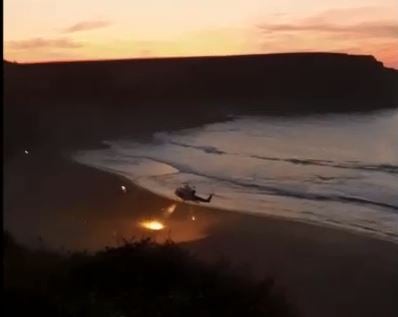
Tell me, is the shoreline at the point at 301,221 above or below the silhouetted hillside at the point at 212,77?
below

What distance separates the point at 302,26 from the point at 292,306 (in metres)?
0.43

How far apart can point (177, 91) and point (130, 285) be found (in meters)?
0.31

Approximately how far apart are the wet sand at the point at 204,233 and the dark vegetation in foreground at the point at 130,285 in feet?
0.06

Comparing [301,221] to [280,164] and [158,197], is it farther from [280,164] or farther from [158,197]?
[158,197]

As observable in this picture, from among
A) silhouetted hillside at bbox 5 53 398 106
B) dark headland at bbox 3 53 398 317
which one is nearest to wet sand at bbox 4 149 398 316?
dark headland at bbox 3 53 398 317

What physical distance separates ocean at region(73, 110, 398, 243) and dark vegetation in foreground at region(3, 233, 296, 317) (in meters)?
0.10

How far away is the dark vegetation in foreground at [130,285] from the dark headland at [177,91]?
19 cm

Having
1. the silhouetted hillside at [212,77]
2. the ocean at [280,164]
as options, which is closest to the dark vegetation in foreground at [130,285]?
the ocean at [280,164]

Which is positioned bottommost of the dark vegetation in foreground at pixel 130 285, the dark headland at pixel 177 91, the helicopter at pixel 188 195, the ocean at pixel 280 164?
the dark vegetation in foreground at pixel 130 285

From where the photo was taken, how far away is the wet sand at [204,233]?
45.6 inches

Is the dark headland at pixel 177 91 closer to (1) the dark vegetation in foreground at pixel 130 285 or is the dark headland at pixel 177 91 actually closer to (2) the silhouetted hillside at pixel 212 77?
(2) the silhouetted hillside at pixel 212 77

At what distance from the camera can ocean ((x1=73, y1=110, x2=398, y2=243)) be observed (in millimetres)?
1177

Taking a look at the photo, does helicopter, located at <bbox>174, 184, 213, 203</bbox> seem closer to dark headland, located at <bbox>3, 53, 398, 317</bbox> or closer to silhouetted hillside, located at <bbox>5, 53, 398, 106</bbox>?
dark headland, located at <bbox>3, 53, 398, 317</bbox>

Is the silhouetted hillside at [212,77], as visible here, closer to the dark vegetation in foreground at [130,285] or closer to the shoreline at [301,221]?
the shoreline at [301,221]
